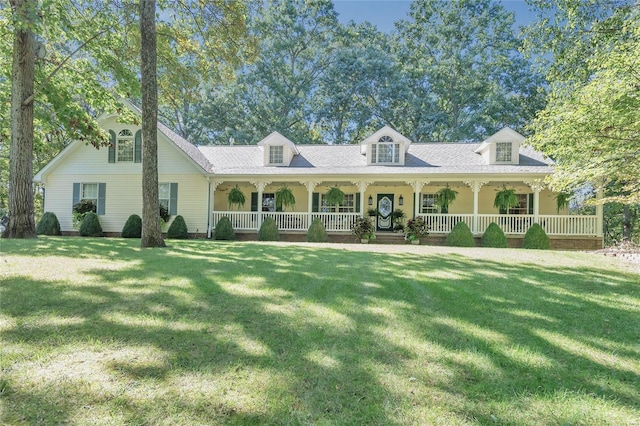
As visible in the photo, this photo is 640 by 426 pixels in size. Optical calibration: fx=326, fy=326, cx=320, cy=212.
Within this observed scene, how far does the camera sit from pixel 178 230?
14.3 metres

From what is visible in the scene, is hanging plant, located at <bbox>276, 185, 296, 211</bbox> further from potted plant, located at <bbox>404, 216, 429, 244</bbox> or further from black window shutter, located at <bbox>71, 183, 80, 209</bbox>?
black window shutter, located at <bbox>71, 183, 80, 209</bbox>

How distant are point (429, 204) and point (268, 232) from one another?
792 centimetres

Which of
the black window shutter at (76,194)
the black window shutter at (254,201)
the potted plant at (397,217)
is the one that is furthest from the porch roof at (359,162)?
the black window shutter at (76,194)

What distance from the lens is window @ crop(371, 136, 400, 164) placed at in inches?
613

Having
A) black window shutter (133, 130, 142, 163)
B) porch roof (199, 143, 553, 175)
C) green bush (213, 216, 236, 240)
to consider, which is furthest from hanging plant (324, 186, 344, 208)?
black window shutter (133, 130, 142, 163)

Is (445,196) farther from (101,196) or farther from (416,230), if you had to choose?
(101,196)

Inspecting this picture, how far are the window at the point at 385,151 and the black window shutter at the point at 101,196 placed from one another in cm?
1279

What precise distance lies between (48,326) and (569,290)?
20.8 feet

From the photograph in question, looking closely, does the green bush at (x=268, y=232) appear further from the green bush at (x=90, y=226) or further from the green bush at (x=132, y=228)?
the green bush at (x=90, y=226)

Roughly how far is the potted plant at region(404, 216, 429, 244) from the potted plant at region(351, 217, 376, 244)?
1462mm

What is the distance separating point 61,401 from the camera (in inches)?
77.7

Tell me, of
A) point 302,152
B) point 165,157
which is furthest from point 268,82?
point 165,157

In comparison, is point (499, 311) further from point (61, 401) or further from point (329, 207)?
point (329, 207)

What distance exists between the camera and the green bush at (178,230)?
14234 mm
